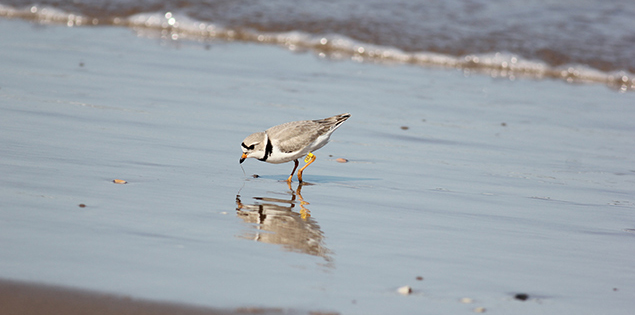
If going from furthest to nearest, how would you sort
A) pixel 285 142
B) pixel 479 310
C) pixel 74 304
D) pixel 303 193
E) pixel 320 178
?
pixel 320 178 < pixel 285 142 < pixel 303 193 < pixel 479 310 < pixel 74 304

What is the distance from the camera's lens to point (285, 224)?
5.07 metres

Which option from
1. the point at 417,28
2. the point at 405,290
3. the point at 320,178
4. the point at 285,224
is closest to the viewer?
the point at 405,290

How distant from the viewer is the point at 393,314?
3.63 meters

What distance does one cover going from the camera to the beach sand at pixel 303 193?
3.91 meters

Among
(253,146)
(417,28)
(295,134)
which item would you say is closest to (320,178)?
(295,134)

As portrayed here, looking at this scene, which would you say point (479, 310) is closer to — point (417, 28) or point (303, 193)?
point (303, 193)

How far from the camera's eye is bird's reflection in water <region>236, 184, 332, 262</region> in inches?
181

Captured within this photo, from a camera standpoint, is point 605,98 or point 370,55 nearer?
point 605,98

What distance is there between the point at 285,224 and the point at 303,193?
40.8 inches

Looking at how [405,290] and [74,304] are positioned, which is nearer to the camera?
[74,304]

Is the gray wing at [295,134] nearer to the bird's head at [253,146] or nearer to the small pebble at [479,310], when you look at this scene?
the bird's head at [253,146]

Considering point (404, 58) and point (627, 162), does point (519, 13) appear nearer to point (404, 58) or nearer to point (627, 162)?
point (404, 58)

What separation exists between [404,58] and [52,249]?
10798 mm

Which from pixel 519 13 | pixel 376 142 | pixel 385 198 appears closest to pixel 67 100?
pixel 376 142
